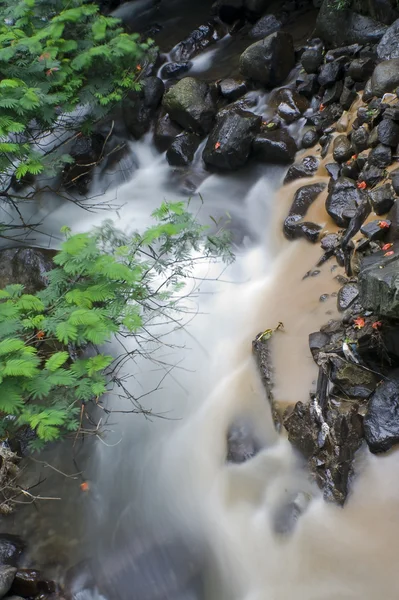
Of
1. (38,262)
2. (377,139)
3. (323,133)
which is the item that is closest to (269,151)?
(323,133)

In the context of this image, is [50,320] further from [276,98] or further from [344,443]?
[276,98]

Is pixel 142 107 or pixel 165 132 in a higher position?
pixel 142 107

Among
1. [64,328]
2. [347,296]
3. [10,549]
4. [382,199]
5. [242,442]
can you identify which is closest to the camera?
[64,328]

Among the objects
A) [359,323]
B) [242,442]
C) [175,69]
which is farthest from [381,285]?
[175,69]

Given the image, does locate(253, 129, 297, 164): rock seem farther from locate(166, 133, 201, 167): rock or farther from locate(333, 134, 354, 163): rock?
locate(166, 133, 201, 167): rock

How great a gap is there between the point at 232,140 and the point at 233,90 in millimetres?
1787

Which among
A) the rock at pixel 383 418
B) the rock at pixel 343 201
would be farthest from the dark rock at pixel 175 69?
the rock at pixel 383 418

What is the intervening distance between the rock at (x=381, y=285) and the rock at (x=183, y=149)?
5058mm

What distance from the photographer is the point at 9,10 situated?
26.3ft

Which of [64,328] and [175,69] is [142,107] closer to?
[175,69]

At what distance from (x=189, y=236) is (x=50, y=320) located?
8.86 ft

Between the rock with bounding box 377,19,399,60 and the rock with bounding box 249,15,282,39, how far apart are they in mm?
3758

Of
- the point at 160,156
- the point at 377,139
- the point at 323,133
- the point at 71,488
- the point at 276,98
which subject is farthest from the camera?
the point at 160,156

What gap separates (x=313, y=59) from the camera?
28.4 ft
